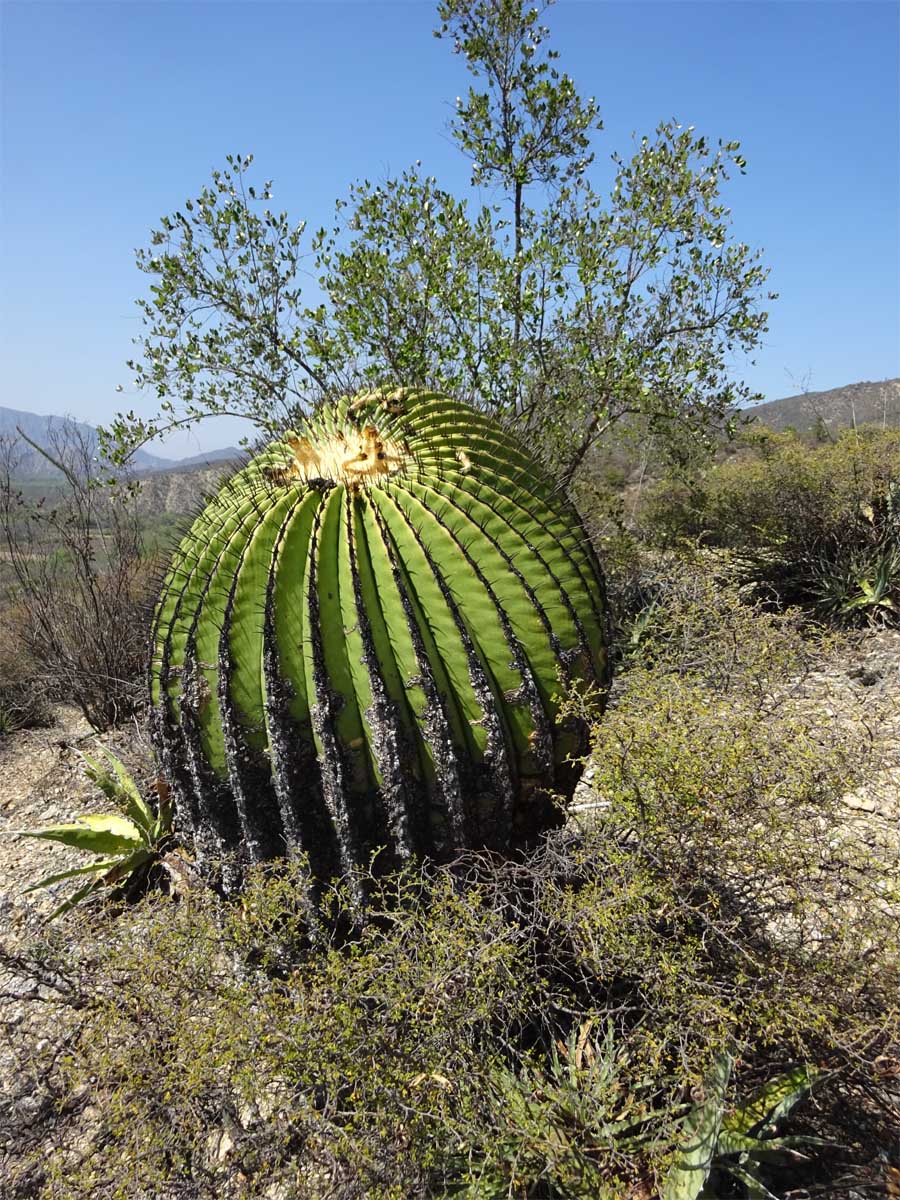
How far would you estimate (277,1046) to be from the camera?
1956mm

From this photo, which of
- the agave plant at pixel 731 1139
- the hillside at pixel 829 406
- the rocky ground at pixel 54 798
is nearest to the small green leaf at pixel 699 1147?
the agave plant at pixel 731 1139

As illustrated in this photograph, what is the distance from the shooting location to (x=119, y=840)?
151 inches

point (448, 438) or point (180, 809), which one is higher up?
point (448, 438)

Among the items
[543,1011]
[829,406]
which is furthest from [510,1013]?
[829,406]

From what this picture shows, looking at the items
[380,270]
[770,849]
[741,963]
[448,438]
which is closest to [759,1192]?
[741,963]

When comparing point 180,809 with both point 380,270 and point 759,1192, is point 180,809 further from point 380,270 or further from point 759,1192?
point 380,270

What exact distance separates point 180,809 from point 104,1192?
115cm

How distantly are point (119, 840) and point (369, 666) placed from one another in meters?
2.47

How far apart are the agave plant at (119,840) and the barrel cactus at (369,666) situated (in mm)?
1276

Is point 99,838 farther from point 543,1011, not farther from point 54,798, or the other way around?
point 543,1011

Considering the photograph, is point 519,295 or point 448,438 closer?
point 448,438

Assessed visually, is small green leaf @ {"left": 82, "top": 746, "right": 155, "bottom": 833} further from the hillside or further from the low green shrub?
the hillside

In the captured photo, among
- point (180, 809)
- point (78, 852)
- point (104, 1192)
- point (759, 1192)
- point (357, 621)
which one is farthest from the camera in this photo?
point (78, 852)

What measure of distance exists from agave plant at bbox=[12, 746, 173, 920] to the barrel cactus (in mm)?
1276
